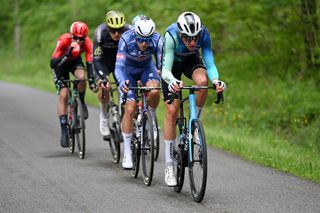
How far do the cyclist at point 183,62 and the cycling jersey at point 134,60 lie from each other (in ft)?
3.23

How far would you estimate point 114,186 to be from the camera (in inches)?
335

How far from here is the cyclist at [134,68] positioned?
9.25 metres

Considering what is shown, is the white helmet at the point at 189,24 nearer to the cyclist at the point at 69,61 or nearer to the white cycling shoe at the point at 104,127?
the cyclist at the point at 69,61

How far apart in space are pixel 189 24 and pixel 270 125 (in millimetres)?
7639

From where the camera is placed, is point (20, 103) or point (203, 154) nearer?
point (203, 154)

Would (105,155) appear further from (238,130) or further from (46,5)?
(46,5)

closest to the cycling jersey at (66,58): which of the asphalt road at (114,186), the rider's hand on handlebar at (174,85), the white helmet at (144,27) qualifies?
the asphalt road at (114,186)

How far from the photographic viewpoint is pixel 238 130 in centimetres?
1412

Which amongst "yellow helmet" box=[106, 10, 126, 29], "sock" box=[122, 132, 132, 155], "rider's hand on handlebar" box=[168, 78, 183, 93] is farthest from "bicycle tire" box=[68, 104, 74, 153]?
"rider's hand on handlebar" box=[168, 78, 183, 93]

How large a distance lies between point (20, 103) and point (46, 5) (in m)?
13.6

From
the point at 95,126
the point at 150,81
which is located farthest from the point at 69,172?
the point at 95,126

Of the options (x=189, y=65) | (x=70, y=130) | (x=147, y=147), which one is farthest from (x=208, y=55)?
(x=70, y=130)

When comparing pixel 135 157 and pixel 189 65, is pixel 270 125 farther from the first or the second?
pixel 189 65

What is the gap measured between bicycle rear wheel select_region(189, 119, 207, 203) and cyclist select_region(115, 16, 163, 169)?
1.60m
